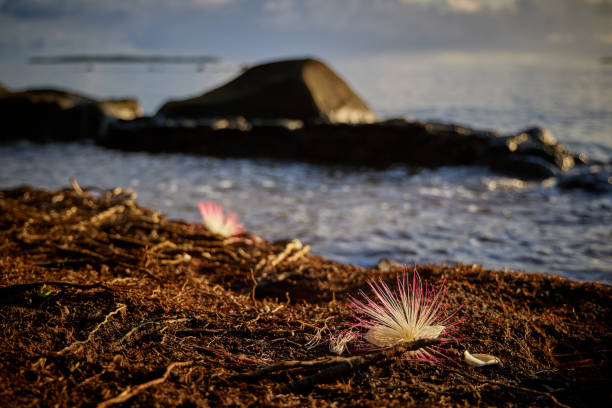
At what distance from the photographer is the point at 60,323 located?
7.13 ft

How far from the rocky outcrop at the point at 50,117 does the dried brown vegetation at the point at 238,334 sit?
498 inches

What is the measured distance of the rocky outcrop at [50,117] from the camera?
1477 cm

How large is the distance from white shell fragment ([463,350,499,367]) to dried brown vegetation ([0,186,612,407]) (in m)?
0.03

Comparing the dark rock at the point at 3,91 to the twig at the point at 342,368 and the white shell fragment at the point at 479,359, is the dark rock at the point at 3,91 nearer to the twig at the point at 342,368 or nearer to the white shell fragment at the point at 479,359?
the twig at the point at 342,368

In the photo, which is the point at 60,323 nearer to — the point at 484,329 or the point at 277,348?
the point at 277,348

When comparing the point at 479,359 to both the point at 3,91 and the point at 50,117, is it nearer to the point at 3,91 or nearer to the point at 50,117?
the point at 50,117

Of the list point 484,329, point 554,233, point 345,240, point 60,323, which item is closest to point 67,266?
point 60,323

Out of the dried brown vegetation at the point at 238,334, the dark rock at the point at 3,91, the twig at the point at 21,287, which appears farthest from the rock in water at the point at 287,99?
the twig at the point at 21,287

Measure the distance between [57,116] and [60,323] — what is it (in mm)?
15334

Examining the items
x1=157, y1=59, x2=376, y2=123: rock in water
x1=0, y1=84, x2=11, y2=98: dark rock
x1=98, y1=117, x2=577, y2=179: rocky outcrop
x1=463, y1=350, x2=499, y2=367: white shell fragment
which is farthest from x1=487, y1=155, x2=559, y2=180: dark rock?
x1=0, y1=84, x2=11, y2=98: dark rock

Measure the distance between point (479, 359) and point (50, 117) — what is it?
54.4 ft

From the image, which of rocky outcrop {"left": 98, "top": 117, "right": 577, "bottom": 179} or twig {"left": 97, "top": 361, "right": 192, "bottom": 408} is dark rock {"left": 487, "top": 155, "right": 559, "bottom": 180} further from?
twig {"left": 97, "top": 361, "right": 192, "bottom": 408}

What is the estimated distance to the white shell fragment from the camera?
1999 mm

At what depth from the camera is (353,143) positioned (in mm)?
12578
